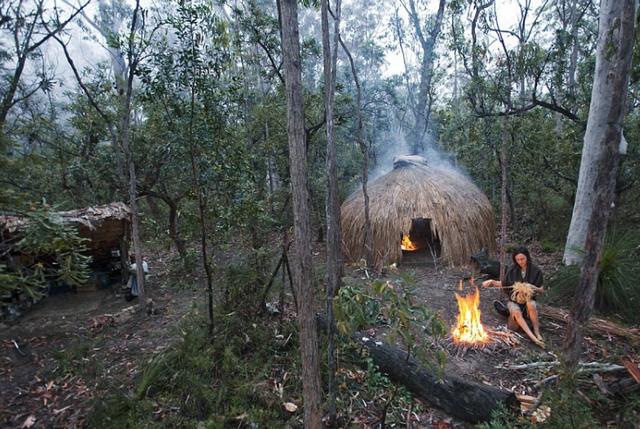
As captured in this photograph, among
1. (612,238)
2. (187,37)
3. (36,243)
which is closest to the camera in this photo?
(36,243)

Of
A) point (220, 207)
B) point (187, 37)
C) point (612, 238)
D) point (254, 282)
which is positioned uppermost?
point (187, 37)

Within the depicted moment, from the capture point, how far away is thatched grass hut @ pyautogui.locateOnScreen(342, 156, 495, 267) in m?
8.09

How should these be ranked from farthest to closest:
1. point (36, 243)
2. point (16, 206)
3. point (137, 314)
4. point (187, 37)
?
point (137, 314), point (187, 37), point (16, 206), point (36, 243)

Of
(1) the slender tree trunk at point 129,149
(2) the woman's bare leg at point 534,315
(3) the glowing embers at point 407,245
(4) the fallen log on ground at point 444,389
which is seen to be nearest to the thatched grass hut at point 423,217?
(3) the glowing embers at point 407,245

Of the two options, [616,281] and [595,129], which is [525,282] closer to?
[616,281]

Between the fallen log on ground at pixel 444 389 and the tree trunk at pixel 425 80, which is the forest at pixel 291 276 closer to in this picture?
the fallen log on ground at pixel 444 389

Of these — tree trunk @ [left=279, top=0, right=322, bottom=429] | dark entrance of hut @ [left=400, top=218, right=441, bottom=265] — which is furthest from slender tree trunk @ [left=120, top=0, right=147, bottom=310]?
dark entrance of hut @ [left=400, top=218, right=441, bottom=265]

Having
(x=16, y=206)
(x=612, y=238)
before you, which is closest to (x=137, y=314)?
(x=16, y=206)

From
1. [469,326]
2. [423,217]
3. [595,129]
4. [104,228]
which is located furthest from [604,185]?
[104,228]

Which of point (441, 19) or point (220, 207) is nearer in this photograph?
point (220, 207)

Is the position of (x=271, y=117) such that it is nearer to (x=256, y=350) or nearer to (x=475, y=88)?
(x=475, y=88)

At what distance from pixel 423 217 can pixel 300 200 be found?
639cm

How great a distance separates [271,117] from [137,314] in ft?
17.3

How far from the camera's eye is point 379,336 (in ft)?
15.4
